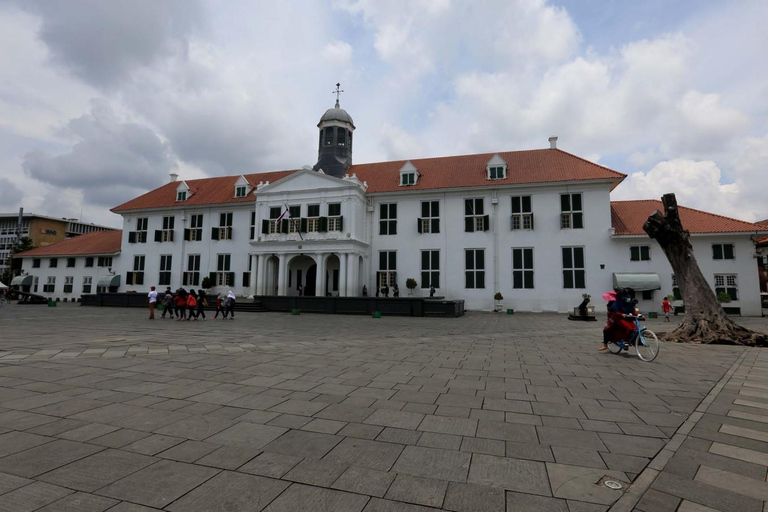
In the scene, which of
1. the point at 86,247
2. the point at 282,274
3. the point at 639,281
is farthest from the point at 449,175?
the point at 86,247

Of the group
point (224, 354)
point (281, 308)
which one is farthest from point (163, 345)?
point (281, 308)

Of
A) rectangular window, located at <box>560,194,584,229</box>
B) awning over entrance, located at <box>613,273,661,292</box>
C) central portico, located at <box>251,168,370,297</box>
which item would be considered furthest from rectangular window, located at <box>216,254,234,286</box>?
awning over entrance, located at <box>613,273,661,292</box>

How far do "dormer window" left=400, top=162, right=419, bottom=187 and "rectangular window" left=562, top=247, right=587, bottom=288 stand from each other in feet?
40.0

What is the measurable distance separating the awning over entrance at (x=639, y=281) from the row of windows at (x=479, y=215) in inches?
168

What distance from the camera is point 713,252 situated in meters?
24.7

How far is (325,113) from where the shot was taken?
34.8 metres

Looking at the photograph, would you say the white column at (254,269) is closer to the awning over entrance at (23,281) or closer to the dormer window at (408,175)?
the dormer window at (408,175)

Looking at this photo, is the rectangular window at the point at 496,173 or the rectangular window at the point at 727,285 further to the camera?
the rectangular window at the point at 496,173

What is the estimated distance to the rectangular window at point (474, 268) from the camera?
28000 mm

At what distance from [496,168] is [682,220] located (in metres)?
12.7

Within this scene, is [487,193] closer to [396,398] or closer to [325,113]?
[325,113]

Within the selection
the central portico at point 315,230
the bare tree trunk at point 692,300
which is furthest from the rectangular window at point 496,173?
the bare tree trunk at point 692,300

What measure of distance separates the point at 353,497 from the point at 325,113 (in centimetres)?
3554

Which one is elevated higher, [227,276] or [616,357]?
[227,276]
